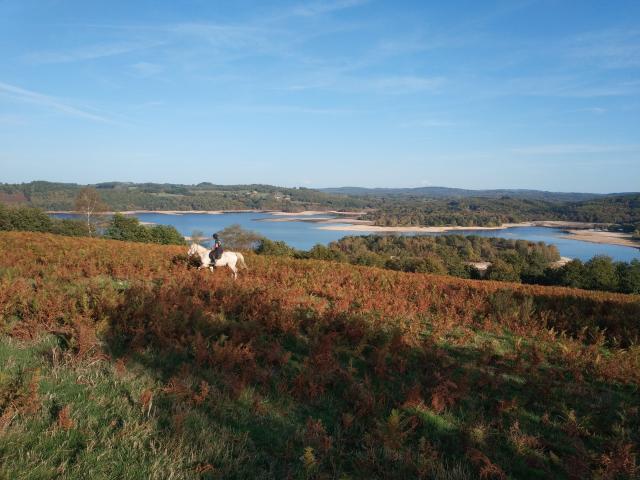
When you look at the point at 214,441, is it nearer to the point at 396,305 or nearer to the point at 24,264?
the point at 396,305

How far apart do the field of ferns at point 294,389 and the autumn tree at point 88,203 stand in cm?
4838

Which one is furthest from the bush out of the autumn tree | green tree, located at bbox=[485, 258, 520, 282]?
green tree, located at bbox=[485, 258, 520, 282]

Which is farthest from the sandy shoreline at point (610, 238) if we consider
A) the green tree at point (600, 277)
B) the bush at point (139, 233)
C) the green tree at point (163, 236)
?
the bush at point (139, 233)

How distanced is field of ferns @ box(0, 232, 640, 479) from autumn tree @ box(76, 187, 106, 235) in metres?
48.4

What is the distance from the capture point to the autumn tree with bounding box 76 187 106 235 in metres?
51.9

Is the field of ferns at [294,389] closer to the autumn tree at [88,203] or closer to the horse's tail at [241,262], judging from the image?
the horse's tail at [241,262]

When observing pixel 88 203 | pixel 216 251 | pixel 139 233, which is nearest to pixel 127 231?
pixel 139 233

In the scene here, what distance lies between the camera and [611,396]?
613 cm

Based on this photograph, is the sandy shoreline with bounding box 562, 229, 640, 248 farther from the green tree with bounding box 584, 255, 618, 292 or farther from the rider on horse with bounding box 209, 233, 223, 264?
the rider on horse with bounding box 209, 233, 223, 264

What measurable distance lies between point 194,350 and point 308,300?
14.3 feet

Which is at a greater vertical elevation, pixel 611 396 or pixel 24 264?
pixel 24 264

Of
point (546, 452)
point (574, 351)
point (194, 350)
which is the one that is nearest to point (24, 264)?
point (194, 350)

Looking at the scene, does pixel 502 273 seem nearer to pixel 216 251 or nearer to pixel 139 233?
pixel 216 251

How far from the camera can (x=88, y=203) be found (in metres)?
52.6
